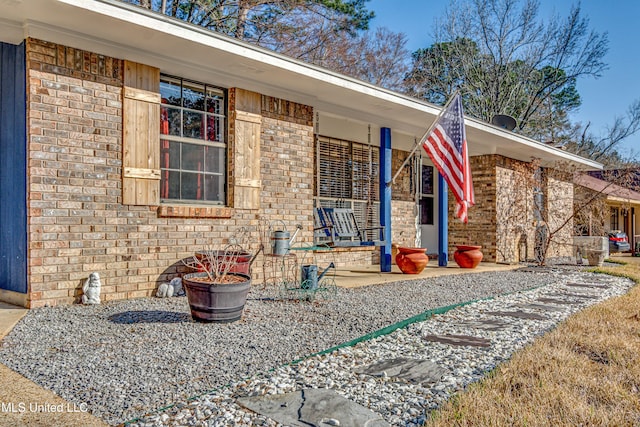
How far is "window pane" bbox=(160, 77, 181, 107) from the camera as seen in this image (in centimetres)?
543

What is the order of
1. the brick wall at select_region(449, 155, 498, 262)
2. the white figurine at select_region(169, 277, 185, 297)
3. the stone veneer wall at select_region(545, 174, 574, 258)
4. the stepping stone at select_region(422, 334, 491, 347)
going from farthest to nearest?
1. the stone veneer wall at select_region(545, 174, 574, 258)
2. the brick wall at select_region(449, 155, 498, 262)
3. the white figurine at select_region(169, 277, 185, 297)
4. the stepping stone at select_region(422, 334, 491, 347)

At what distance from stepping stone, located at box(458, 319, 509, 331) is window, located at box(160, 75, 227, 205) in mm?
3260

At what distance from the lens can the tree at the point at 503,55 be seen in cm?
1978

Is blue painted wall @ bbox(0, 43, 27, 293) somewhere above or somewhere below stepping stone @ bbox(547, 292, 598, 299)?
above

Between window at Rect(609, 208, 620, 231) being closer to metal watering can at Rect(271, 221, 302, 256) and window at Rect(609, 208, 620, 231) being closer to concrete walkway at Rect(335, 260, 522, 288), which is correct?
concrete walkway at Rect(335, 260, 522, 288)

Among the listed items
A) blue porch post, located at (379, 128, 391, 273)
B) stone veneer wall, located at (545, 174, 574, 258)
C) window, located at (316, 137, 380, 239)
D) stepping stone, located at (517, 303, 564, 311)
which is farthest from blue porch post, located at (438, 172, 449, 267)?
stone veneer wall, located at (545, 174, 574, 258)

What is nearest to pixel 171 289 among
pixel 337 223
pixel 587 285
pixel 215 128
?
pixel 215 128

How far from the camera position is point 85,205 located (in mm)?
4660

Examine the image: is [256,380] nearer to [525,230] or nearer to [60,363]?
[60,363]

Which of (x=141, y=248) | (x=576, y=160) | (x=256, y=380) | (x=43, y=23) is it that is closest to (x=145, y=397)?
(x=256, y=380)

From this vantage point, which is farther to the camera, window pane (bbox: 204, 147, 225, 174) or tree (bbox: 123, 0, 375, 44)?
tree (bbox: 123, 0, 375, 44)

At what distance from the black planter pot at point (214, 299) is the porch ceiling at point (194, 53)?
2.43 meters

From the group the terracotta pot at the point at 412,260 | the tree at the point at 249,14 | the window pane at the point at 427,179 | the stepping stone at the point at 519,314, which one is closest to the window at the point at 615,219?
the window pane at the point at 427,179

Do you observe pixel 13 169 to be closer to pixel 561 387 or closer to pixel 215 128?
pixel 215 128
